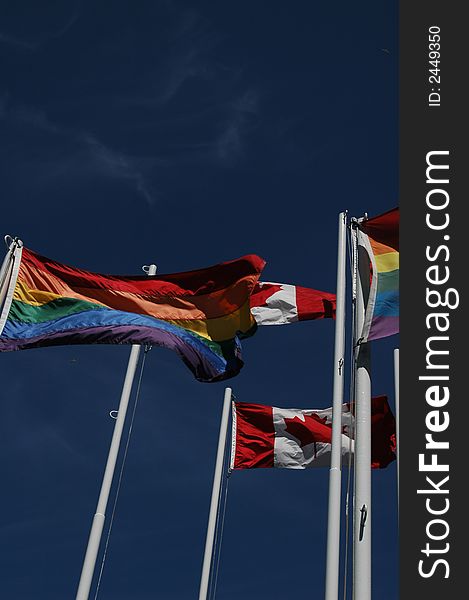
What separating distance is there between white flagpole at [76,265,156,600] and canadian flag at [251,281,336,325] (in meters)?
4.23

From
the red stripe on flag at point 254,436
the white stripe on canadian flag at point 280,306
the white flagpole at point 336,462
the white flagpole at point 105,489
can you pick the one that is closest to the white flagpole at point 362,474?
the white flagpole at point 336,462

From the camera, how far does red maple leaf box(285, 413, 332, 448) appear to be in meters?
20.2

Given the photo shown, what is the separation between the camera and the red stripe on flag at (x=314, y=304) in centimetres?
1858

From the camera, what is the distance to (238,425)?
67.7 ft

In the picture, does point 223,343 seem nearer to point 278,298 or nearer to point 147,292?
point 147,292

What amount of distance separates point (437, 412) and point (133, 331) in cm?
886

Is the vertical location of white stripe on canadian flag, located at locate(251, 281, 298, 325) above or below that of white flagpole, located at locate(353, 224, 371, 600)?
above

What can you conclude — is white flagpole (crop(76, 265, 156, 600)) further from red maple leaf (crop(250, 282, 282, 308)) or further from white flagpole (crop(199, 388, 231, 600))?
white flagpole (crop(199, 388, 231, 600))

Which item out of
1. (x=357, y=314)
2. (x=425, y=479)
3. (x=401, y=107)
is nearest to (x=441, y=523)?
(x=425, y=479)

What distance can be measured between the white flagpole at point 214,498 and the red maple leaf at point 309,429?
5.54 feet

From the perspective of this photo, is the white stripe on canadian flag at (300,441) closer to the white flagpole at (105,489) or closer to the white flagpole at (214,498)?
the white flagpole at (214,498)

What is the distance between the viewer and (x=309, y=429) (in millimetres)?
20438

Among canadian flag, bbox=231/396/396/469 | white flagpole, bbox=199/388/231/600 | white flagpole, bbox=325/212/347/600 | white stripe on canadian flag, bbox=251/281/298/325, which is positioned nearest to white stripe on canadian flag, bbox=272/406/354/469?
canadian flag, bbox=231/396/396/469

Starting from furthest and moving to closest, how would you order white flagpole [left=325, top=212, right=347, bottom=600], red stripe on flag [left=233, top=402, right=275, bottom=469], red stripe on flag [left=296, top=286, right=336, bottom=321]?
red stripe on flag [left=233, top=402, right=275, bottom=469]
red stripe on flag [left=296, top=286, right=336, bottom=321]
white flagpole [left=325, top=212, right=347, bottom=600]
